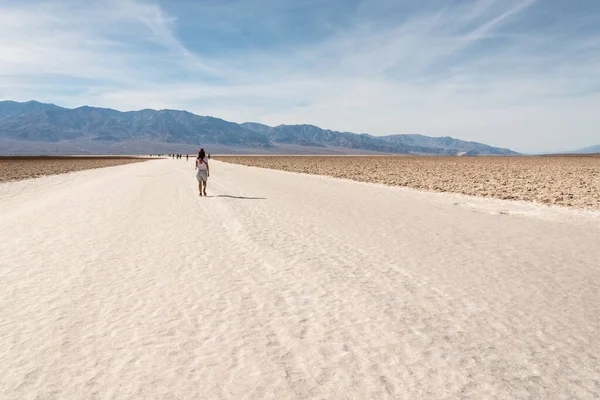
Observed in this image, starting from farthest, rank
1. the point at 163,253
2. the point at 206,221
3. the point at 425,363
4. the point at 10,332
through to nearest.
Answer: the point at 206,221 < the point at 163,253 < the point at 10,332 < the point at 425,363

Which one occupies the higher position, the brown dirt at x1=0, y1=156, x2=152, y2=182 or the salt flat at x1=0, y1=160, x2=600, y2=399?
the salt flat at x1=0, y1=160, x2=600, y2=399

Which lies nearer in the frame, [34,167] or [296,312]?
[296,312]

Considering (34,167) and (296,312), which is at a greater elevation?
(296,312)

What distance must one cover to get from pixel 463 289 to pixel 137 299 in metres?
4.30

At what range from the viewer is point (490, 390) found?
325cm

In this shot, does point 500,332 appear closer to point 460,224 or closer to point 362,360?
point 362,360

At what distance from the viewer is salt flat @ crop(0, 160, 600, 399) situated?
3.35m

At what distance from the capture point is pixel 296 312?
475 cm

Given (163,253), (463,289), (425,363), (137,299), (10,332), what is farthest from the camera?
(163,253)

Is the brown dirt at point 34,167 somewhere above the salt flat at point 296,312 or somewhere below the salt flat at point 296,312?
below

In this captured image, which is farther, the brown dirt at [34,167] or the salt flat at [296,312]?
the brown dirt at [34,167]

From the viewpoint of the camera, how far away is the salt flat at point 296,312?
3352 millimetres

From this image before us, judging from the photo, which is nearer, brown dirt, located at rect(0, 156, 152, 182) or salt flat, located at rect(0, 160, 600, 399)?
salt flat, located at rect(0, 160, 600, 399)

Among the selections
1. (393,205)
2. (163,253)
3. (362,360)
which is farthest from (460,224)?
(362,360)
